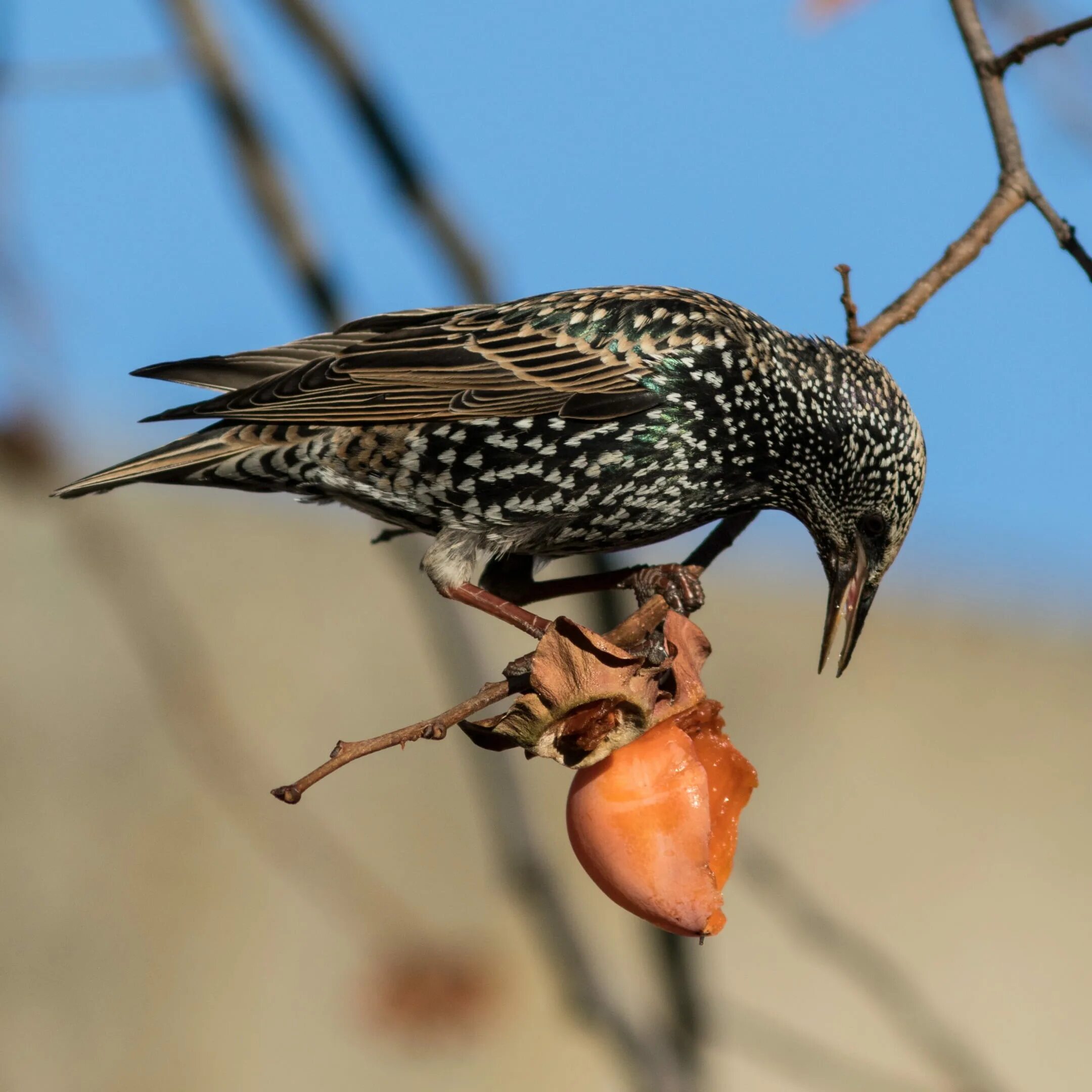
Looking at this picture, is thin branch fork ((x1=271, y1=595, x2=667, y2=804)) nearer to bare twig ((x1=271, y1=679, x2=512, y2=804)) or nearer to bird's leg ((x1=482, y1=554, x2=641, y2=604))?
bare twig ((x1=271, y1=679, x2=512, y2=804))

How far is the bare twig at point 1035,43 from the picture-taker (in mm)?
3205

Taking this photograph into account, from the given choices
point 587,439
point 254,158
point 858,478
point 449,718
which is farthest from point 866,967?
point 254,158

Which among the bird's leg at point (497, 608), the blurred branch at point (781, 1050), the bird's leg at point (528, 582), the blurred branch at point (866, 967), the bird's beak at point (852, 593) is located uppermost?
the bird's leg at point (497, 608)

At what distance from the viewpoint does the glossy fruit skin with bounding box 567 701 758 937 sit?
8.52ft

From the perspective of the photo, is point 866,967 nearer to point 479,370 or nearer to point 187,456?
point 479,370

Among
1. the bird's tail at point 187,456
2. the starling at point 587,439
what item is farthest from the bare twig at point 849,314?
the bird's tail at point 187,456

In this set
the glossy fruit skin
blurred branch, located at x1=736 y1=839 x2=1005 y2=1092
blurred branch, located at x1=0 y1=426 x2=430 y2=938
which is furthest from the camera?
blurred branch, located at x1=0 y1=426 x2=430 y2=938

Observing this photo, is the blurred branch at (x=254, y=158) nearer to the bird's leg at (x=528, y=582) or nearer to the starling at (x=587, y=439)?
the starling at (x=587, y=439)

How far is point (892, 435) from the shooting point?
375 cm

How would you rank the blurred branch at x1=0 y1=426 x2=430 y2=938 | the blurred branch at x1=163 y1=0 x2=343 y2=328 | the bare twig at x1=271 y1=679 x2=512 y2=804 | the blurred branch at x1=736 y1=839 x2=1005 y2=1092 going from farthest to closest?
1. the blurred branch at x1=0 y1=426 x2=430 y2=938
2. the blurred branch at x1=163 y1=0 x2=343 y2=328
3. the blurred branch at x1=736 y1=839 x2=1005 y2=1092
4. the bare twig at x1=271 y1=679 x2=512 y2=804

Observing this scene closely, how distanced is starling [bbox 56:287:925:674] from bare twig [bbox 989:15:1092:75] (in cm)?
82

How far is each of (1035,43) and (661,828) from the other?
204 centimetres

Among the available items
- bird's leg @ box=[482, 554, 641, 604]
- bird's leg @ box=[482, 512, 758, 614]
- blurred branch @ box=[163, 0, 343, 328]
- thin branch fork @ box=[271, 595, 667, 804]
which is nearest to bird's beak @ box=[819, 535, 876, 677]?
bird's leg @ box=[482, 512, 758, 614]

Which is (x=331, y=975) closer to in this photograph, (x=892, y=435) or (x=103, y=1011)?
(x=103, y=1011)
